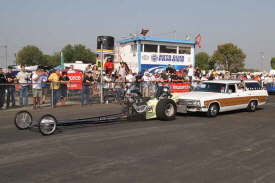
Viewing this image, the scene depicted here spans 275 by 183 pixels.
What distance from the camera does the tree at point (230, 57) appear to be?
245ft

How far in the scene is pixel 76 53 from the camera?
88.3 m

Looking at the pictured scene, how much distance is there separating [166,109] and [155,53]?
13.8 metres

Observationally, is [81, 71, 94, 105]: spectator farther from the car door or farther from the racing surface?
the car door

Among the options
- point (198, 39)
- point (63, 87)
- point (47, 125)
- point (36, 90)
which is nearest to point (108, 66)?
point (63, 87)

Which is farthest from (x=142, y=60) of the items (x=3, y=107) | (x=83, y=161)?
(x=83, y=161)

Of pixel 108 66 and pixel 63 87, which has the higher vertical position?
pixel 108 66

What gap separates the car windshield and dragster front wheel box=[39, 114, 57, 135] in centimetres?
686

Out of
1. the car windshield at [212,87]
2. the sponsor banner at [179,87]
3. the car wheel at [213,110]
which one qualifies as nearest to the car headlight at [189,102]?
the car wheel at [213,110]

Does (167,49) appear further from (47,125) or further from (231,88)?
(47,125)

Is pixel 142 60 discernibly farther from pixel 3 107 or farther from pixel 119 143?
pixel 119 143

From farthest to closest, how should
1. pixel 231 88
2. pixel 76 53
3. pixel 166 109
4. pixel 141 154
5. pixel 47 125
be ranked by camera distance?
1. pixel 76 53
2. pixel 231 88
3. pixel 166 109
4. pixel 47 125
5. pixel 141 154

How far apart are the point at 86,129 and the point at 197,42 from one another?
19.1 m

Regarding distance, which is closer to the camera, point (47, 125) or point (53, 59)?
point (47, 125)

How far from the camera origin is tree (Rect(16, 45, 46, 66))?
85.0 meters
